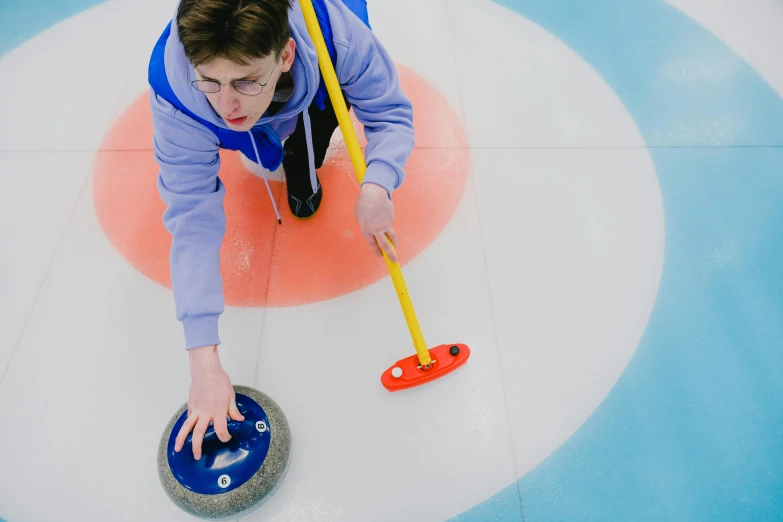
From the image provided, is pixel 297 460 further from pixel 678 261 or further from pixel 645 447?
pixel 678 261

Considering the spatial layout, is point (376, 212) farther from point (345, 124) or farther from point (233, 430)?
point (233, 430)

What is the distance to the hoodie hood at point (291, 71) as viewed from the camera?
914 millimetres

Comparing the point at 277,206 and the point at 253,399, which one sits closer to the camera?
the point at 253,399

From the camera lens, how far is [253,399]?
1.17 m

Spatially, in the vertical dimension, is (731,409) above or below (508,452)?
above

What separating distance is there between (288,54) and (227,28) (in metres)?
0.19

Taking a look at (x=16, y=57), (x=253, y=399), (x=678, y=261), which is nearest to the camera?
(x=253, y=399)

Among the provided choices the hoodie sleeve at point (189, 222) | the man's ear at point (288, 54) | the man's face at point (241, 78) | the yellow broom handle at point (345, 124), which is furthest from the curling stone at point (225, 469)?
the man's ear at point (288, 54)

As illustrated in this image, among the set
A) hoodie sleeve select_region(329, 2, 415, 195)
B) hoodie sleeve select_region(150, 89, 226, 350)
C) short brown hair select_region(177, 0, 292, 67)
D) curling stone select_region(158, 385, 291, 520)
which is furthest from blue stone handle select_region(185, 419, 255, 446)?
short brown hair select_region(177, 0, 292, 67)

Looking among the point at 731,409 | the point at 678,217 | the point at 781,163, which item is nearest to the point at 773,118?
the point at 781,163

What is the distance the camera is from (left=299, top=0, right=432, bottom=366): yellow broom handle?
1097 mm

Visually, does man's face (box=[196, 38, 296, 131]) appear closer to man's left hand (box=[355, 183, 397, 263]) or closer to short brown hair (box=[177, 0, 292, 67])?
short brown hair (box=[177, 0, 292, 67])

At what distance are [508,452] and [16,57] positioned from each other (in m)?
2.34

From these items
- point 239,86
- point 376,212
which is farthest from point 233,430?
point 239,86
